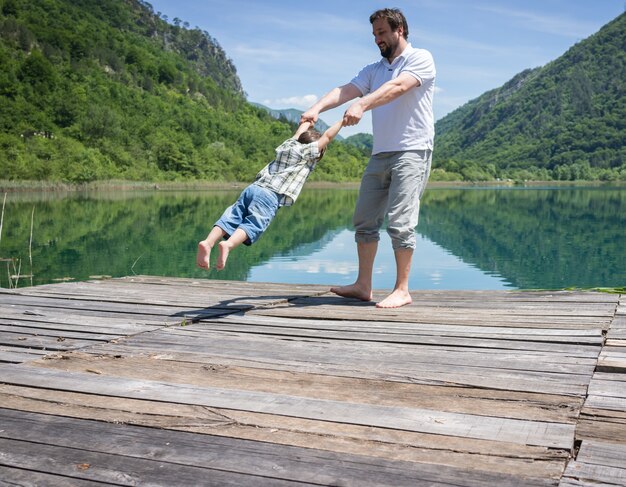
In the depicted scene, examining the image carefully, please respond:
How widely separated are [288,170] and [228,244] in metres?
0.75

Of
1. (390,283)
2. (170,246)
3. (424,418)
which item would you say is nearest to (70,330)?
(424,418)

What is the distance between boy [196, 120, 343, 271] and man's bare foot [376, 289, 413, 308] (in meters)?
0.90

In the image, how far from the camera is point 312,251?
62.8 feet

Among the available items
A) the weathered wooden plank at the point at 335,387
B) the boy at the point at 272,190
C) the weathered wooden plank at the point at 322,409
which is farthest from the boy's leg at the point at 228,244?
the weathered wooden plank at the point at 322,409

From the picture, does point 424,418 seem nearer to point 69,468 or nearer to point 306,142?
point 69,468

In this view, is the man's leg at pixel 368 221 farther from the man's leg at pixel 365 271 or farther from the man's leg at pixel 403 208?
the man's leg at pixel 403 208


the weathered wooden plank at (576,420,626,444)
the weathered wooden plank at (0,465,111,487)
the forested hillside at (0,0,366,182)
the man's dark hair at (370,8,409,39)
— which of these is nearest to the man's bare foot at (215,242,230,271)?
the man's dark hair at (370,8,409,39)

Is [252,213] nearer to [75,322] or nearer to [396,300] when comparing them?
[396,300]

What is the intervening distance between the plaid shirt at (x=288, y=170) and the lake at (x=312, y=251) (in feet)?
16.4

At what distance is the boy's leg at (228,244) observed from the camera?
4105 millimetres

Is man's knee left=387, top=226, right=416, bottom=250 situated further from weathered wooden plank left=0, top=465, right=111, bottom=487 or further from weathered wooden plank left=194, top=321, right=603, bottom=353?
weathered wooden plank left=0, top=465, right=111, bottom=487

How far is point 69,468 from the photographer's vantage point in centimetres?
187

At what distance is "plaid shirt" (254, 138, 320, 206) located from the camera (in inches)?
180

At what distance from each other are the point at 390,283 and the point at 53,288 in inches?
329
